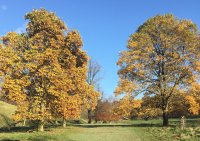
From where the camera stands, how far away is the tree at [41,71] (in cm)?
3422

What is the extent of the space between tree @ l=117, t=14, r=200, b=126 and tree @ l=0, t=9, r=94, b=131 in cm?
911

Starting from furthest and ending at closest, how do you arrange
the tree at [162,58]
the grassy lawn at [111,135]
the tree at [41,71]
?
the tree at [162,58] < the tree at [41,71] < the grassy lawn at [111,135]

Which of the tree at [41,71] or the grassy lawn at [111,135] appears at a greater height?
the tree at [41,71]

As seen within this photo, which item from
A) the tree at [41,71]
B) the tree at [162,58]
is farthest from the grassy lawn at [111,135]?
the tree at [162,58]

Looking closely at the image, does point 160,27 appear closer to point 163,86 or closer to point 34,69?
point 163,86

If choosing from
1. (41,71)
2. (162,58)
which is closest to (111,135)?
(41,71)

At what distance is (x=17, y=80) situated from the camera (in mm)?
33938

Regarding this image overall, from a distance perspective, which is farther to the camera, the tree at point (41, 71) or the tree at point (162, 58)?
the tree at point (162, 58)

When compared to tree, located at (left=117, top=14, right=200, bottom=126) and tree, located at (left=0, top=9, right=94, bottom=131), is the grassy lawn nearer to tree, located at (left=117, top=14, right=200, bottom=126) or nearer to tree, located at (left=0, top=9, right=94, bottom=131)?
tree, located at (left=0, top=9, right=94, bottom=131)

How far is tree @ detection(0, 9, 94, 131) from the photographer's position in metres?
34.2

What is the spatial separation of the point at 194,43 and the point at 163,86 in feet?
22.2

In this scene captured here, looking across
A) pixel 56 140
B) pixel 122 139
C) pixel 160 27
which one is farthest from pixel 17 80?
pixel 160 27

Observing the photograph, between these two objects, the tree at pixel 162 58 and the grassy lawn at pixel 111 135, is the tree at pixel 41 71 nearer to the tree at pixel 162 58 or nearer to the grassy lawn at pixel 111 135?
the grassy lawn at pixel 111 135

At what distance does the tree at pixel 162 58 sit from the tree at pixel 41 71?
29.9 ft
